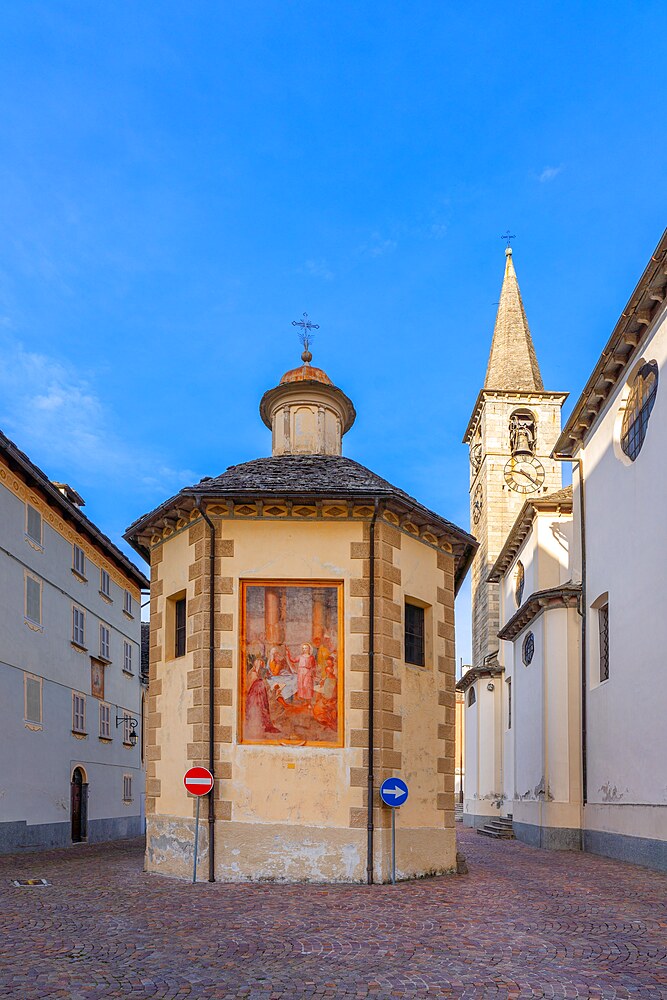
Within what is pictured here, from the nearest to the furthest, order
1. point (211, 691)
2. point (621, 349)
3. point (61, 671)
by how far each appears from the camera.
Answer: point (211, 691) < point (621, 349) < point (61, 671)

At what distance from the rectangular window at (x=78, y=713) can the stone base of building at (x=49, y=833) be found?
2.82 metres

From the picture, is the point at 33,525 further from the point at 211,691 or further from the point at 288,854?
the point at 288,854

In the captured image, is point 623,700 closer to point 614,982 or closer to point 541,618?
point 541,618

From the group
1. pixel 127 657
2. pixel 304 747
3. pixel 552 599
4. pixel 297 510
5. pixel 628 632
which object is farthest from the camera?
pixel 127 657

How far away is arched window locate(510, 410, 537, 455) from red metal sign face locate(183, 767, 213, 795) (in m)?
37.8

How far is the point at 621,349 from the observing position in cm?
1995

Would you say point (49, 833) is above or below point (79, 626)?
below

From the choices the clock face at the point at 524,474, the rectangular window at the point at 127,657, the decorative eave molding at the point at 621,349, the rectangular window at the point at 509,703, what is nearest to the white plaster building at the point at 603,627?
the decorative eave molding at the point at 621,349

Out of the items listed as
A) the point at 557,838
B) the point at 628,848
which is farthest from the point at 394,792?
the point at 557,838

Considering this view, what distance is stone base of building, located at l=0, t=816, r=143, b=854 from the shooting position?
2181 centimetres

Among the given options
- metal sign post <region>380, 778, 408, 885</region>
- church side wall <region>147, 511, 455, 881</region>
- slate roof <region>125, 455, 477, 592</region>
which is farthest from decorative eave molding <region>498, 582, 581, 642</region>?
metal sign post <region>380, 778, 408, 885</region>

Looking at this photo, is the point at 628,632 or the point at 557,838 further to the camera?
the point at 557,838

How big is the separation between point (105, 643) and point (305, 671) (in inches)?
677

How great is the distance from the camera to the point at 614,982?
8.09 metres
